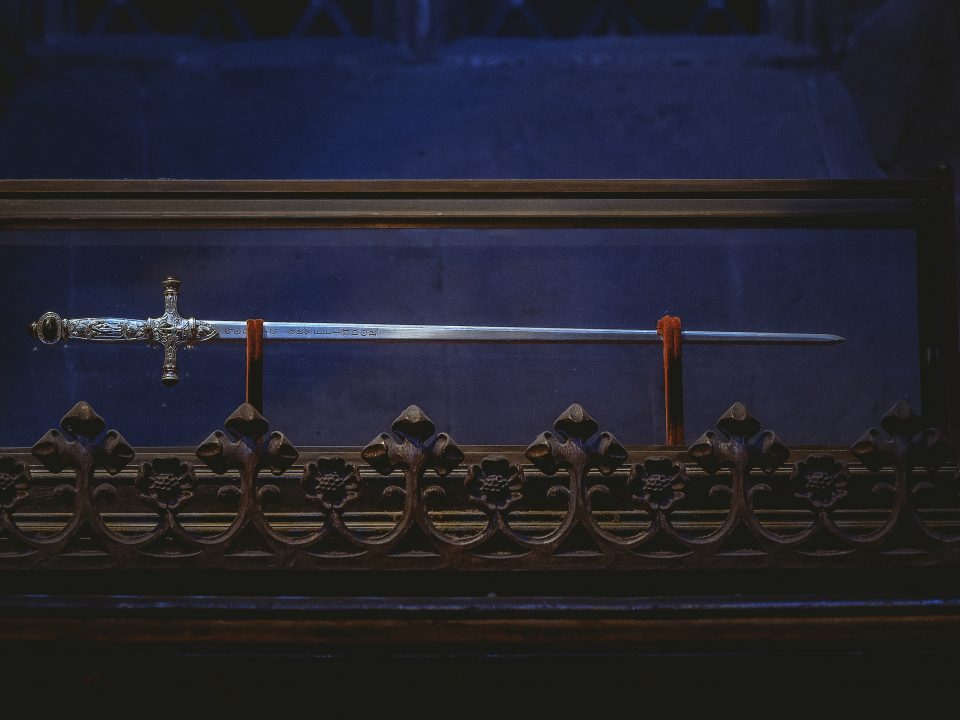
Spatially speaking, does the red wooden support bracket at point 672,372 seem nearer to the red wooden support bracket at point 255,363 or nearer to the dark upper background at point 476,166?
the dark upper background at point 476,166

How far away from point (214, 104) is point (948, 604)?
200cm

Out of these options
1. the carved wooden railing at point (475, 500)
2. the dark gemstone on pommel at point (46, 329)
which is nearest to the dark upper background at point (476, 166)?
the dark gemstone on pommel at point (46, 329)

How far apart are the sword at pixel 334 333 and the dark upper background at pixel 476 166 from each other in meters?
0.02

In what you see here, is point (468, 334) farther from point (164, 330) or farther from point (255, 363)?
point (164, 330)

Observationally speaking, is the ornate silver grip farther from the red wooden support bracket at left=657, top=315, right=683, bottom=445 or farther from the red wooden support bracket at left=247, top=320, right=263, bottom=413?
the red wooden support bracket at left=657, top=315, right=683, bottom=445

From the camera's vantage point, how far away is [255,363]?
4.60 feet

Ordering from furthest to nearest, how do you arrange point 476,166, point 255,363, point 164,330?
point 476,166
point 164,330
point 255,363

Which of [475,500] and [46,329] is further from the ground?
[46,329]

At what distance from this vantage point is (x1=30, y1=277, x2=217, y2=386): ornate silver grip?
1485 millimetres

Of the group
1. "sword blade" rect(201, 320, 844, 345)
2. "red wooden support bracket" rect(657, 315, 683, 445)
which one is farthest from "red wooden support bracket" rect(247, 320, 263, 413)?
"red wooden support bracket" rect(657, 315, 683, 445)

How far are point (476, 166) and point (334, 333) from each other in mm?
836

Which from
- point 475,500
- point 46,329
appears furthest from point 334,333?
point 475,500

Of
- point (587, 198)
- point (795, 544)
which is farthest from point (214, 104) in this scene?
point (795, 544)

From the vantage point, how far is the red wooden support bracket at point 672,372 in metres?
1.32
